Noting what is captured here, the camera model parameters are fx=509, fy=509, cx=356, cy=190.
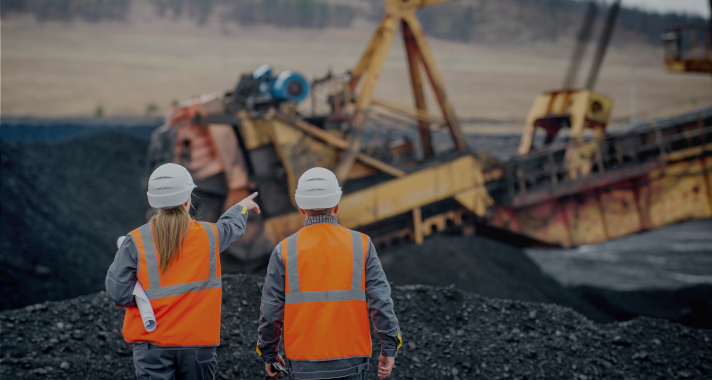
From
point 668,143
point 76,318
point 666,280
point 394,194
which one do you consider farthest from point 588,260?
point 76,318

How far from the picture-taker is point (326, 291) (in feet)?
6.73

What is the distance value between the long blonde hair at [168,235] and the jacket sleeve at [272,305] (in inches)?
14.9

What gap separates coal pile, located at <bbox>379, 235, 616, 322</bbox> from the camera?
237 inches

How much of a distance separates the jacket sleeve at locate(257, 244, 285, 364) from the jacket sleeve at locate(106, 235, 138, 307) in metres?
0.53

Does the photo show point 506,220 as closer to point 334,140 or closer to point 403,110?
point 403,110

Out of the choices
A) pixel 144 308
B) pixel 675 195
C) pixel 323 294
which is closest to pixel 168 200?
pixel 144 308

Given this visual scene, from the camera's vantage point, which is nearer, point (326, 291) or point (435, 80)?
point (326, 291)

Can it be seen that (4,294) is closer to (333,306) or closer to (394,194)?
(394,194)

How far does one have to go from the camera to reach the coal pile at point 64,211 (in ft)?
21.1

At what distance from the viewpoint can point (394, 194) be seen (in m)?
6.07

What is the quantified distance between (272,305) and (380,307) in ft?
1.47

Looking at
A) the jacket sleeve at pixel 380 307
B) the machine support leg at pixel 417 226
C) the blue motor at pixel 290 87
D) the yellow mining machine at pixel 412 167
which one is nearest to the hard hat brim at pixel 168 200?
the jacket sleeve at pixel 380 307

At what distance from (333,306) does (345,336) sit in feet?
0.43

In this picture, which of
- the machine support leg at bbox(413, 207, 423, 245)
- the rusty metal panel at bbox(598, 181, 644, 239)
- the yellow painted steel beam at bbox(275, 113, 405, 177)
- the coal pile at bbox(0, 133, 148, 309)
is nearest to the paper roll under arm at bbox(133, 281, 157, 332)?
the yellow painted steel beam at bbox(275, 113, 405, 177)
